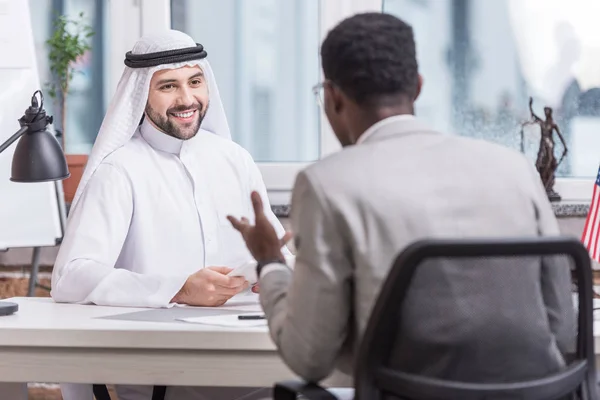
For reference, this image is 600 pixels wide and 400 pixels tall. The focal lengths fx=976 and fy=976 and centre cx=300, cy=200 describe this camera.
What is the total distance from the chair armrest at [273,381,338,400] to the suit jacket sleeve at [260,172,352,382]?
16 mm

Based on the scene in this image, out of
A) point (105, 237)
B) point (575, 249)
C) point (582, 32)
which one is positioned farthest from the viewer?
point (582, 32)

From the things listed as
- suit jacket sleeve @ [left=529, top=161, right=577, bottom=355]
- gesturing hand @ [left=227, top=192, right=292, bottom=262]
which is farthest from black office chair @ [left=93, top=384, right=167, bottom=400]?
suit jacket sleeve @ [left=529, top=161, right=577, bottom=355]

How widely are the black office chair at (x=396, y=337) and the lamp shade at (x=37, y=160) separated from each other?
3.79 ft

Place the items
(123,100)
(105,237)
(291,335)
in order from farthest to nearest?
1. (123,100)
2. (105,237)
3. (291,335)

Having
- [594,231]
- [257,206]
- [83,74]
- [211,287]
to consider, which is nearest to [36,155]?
[211,287]

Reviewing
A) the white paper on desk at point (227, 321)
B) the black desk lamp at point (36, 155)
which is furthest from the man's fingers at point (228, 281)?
the black desk lamp at point (36, 155)

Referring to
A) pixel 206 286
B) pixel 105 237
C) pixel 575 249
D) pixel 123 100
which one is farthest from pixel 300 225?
pixel 123 100

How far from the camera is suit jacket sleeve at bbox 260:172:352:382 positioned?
1.43 metres

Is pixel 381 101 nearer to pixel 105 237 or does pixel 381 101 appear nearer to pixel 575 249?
pixel 575 249

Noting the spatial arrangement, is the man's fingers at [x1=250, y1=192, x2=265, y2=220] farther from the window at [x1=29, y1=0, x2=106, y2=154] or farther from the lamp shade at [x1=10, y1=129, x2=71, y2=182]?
the window at [x1=29, y1=0, x2=106, y2=154]

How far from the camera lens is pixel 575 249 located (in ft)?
4.52

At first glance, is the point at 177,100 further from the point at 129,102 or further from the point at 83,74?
the point at 83,74

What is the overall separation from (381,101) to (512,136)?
9.85ft

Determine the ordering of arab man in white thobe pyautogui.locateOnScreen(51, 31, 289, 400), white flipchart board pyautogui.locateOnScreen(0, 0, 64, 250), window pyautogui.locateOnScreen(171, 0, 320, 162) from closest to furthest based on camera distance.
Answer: arab man in white thobe pyautogui.locateOnScreen(51, 31, 289, 400) < white flipchart board pyautogui.locateOnScreen(0, 0, 64, 250) < window pyautogui.locateOnScreen(171, 0, 320, 162)
